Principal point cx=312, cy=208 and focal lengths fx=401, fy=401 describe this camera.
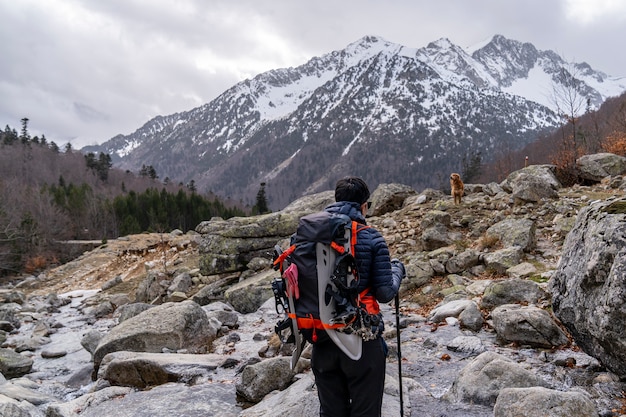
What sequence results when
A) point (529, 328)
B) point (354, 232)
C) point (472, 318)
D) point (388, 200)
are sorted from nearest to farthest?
point (354, 232) < point (529, 328) < point (472, 318) < point (388, 200)

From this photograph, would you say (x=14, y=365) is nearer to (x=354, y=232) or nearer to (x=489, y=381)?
(x=354, y=232)

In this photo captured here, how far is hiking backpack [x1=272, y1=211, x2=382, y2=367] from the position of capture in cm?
343

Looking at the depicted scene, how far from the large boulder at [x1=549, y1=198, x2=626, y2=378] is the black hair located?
2800mm

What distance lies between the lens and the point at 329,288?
11.5 feet

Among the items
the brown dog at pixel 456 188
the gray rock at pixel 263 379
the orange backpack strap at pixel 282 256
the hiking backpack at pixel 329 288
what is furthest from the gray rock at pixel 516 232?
the orange backpack strap at pixel 282 256

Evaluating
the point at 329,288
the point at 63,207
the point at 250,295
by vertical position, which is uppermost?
the point at 63,207

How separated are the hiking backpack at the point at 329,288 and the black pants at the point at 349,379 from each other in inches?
5.8

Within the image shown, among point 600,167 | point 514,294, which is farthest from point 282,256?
point 600,167

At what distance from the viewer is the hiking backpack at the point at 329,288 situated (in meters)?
3.43

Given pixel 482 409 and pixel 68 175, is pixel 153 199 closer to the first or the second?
pixel 68 175

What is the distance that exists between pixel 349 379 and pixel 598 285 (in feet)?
10.4

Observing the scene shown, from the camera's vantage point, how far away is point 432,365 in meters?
6.45

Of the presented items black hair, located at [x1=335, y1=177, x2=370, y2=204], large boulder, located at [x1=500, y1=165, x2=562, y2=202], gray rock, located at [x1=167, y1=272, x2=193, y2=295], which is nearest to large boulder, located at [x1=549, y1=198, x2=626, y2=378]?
black hair, located at [x1=335, y1=177, x2=370, y2=204]

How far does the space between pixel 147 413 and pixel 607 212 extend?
671 cm
